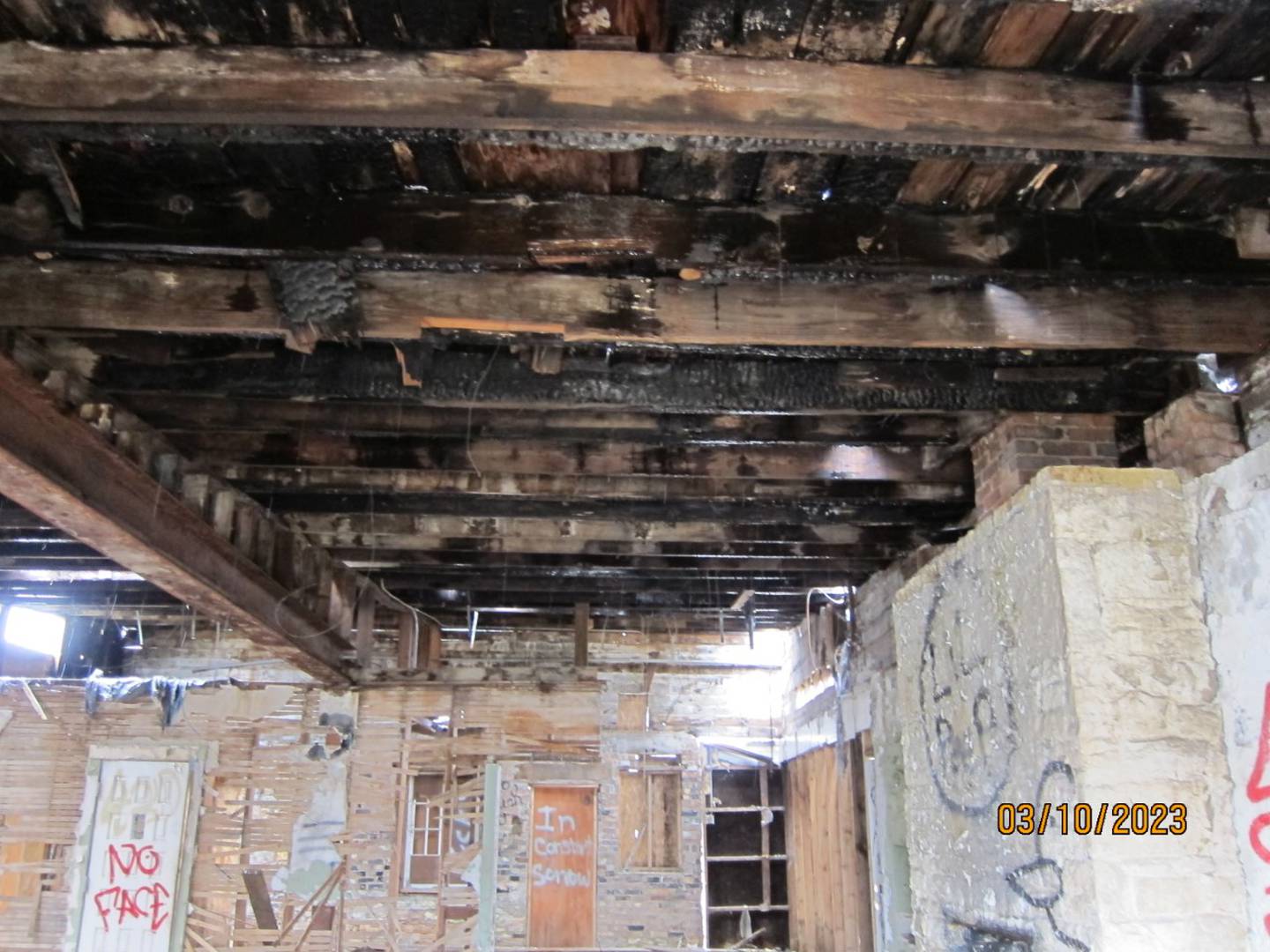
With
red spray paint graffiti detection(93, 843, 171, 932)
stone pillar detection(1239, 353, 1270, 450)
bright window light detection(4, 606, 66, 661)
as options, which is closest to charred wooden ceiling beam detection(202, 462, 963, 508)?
stone pillar detection(1239, 353, 1270, 450)

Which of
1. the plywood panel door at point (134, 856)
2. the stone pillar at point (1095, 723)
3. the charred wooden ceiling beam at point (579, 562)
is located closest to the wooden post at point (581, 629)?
the charred wooden ceiling beam at point (579, 562)

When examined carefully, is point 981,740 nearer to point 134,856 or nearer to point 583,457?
point 583,457

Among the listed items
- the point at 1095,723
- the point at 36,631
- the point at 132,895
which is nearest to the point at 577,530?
the point at 1095,723

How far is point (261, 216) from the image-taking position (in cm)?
299

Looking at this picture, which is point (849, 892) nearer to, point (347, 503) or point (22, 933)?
point (347, 503)

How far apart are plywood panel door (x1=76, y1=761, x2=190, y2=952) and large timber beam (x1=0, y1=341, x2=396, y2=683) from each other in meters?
3.51

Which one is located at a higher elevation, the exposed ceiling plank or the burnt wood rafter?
the exposed ceiling plank

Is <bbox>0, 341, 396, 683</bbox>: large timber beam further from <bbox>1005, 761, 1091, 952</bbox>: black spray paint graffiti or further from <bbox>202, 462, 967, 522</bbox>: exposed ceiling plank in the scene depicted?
<bbox>1005, 761, 1091, 952</bbox>: black spray paint graffiti

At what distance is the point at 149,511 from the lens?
4.21 metres

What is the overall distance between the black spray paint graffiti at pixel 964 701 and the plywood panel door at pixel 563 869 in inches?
266

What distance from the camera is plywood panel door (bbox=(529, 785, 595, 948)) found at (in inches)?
358

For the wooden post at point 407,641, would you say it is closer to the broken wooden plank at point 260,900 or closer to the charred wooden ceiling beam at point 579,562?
the charred wooden ceiling beam at point 579,562

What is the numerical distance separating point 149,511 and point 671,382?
228 cm

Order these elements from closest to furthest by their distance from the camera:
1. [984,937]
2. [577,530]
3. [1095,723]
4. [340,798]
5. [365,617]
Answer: [1095,723]
[984,937]
[577,530]
[365,617]
[340,798]
